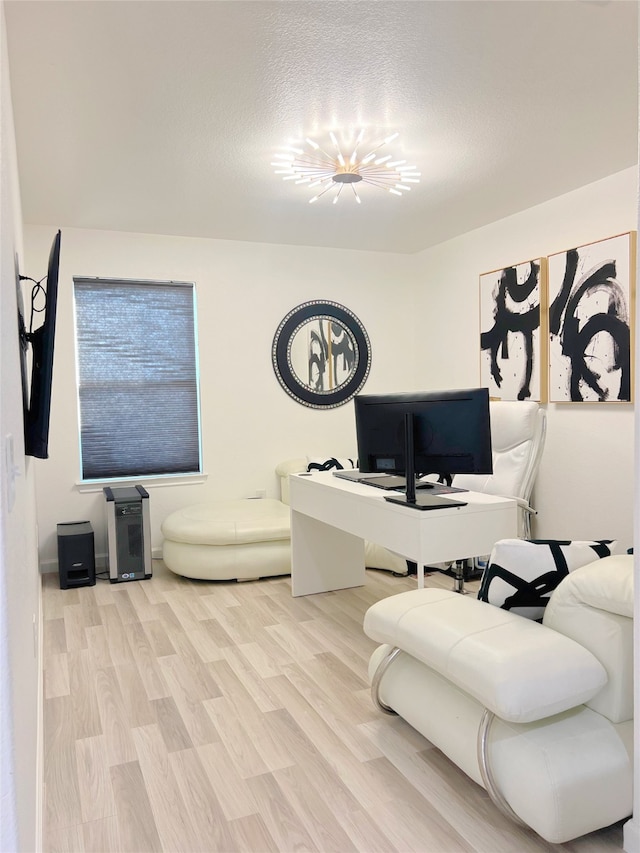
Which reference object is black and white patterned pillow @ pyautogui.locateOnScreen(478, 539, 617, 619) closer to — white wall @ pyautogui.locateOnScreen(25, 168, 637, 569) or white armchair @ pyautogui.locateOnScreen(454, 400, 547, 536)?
white armchair @ pyautogui.locateOnScreen(454, 400, 547, 536)

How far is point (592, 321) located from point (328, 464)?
2.11m

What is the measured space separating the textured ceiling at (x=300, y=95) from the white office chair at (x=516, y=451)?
4.69 feet

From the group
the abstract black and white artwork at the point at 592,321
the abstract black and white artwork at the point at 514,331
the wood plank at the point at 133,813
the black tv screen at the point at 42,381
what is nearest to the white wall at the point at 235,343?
the abstract black and white artwork at the point at 514,331

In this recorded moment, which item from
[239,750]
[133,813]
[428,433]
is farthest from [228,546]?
[133,813]

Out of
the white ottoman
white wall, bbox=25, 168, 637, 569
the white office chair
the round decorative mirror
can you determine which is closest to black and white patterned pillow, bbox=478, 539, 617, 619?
the white office chair

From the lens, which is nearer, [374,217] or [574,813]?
[574,813]

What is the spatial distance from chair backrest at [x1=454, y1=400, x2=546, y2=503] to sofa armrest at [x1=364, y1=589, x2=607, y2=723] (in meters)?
1.80

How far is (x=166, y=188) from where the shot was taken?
12.6 feet

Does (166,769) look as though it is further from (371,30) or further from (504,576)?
(371,30)

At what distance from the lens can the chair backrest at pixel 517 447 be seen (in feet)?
12.7

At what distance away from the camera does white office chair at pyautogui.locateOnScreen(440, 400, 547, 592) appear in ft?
12.7

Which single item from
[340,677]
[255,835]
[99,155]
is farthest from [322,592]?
[99,155]

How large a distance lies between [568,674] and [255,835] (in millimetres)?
1033

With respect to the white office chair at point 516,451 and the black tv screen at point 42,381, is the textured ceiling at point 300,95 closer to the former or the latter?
the black tv screen at point 42,381
